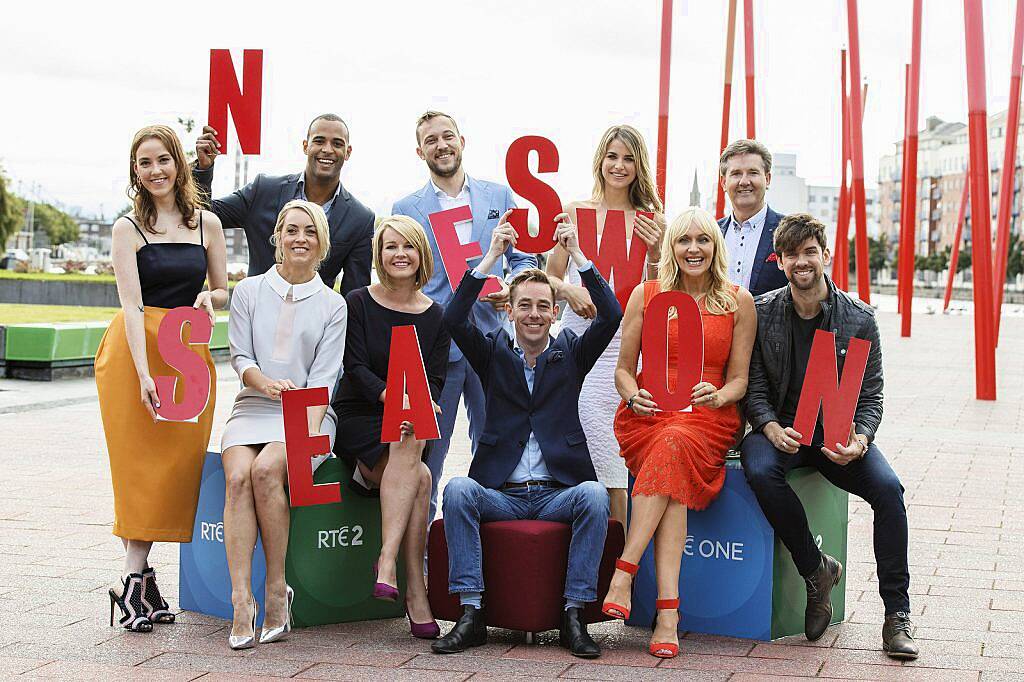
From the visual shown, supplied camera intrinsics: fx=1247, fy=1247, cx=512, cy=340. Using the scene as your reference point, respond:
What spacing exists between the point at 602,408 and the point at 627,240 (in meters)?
0.78

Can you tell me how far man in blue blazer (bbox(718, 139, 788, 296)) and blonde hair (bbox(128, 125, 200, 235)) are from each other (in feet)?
7.95

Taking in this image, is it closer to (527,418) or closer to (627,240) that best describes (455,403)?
(527,418)

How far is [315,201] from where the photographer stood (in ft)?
19.1

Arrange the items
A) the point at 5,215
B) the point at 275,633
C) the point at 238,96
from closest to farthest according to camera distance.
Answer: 1. the point at 275,633
2. the point at 238,96
3. the point at 5,215

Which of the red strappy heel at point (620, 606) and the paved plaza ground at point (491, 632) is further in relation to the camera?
the red strappy heel at point (620, 606)

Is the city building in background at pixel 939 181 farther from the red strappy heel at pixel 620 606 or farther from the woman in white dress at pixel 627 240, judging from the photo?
the red strappy heel at pixel 620 606

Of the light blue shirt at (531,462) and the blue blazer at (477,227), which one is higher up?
the blue blazer at (477,227)

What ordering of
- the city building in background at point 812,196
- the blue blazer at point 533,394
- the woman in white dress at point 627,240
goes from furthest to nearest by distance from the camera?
the city building in background at point 812,196 → the woman in white dress at point 627,240 → the blue blazer at point 533,394

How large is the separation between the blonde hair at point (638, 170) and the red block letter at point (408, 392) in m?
1.34

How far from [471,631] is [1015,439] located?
8841 mm

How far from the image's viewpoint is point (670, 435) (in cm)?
498

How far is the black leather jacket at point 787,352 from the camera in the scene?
5.16 meters

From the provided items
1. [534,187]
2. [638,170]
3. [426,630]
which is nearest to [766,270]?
[638,170]

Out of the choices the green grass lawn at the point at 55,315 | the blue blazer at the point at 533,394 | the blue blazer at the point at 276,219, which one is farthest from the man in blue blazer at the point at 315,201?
the green grass lawn at the point at 55,315
